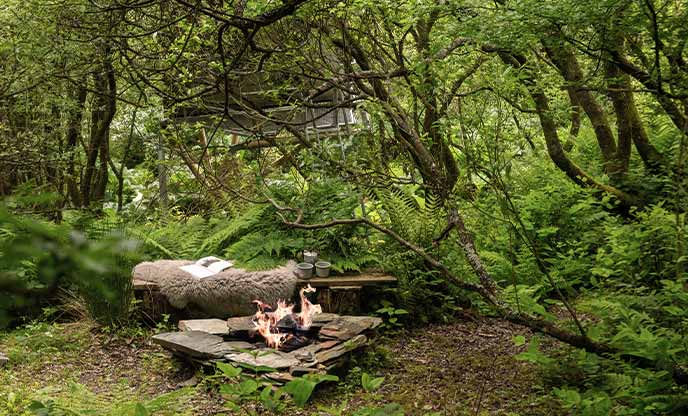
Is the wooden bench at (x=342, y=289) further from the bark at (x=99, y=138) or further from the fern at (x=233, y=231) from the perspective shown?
the bark at (x=99, y=138)

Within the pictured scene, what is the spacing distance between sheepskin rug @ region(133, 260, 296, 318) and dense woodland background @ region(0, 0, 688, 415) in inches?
10.0

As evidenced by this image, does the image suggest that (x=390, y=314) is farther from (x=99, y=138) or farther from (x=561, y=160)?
(x=99, y=138)

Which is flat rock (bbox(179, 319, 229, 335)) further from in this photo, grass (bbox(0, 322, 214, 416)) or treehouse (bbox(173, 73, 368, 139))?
treehouse (bbox(173, 73, 368, 139))

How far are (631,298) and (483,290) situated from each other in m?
0.87

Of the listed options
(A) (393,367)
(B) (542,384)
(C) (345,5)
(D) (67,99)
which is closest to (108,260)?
(B) (542,384)

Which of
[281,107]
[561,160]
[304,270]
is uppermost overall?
[281,107]

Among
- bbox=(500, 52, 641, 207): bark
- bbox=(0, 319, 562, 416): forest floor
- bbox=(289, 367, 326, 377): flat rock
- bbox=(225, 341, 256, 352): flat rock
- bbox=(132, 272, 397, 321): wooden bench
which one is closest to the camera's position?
bbox=(0, 319, 562, 416): forest floor

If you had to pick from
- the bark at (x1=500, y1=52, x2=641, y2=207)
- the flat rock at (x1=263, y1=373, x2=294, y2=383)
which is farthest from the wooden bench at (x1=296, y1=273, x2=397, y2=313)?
the bark at (x1=500, y1=52, x2=641, y2=207)

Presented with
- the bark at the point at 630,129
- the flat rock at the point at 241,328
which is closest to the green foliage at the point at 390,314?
the flat rock at the point at 241,328

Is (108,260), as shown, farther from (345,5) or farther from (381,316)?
(381,316)

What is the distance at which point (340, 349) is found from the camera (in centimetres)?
454

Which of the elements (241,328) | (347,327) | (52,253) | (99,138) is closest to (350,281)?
(347,327)

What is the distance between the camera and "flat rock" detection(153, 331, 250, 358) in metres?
4.56

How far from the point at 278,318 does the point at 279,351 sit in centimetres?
A: 68
